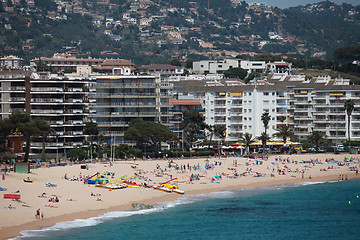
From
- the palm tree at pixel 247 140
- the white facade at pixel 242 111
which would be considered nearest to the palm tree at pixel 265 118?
the white facade at pixel 242 111

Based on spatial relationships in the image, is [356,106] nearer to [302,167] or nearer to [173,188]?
[302,167]

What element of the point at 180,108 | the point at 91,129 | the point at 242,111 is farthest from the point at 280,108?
the point at 91,129

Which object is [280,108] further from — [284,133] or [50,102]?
[50,102]

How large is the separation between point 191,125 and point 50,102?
2530cm

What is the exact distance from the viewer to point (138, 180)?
81.1 meters

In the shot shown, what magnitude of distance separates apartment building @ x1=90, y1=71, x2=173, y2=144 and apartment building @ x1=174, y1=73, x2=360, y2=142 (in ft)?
82.4

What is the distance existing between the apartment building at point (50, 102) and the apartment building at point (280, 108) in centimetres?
3615

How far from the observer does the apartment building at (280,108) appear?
12938 centimetres

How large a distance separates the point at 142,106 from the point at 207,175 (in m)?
21.9

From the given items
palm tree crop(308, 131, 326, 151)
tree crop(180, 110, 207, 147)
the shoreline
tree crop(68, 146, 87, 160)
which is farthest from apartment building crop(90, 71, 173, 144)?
palm tree crop(308, 131, 326, 151)

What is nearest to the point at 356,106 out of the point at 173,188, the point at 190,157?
the point at 190,157

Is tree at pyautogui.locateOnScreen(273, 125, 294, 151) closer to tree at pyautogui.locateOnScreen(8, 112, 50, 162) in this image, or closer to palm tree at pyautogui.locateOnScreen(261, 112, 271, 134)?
palm tree at pyautogui.locateOnScreen(261, 112, 271, 134)

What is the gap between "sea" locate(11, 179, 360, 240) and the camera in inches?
2304

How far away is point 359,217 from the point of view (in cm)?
6881
